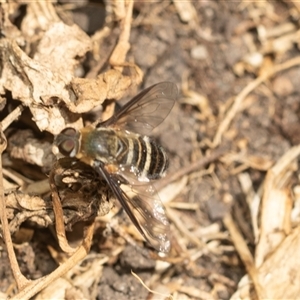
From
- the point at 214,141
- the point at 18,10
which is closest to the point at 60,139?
the point at 18,10

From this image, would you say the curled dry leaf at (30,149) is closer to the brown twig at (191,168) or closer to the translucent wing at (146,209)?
the translucent wing at (146,209)

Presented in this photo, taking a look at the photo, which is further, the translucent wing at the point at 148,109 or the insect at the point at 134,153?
the translucent wing at the point at 148,109

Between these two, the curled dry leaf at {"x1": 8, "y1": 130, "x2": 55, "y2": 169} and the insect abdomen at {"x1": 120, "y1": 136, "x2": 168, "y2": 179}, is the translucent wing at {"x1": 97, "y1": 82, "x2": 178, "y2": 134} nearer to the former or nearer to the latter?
the insect abdomen at {"x1": 120, "y1": 136, "x2": 168, "y2": 179}

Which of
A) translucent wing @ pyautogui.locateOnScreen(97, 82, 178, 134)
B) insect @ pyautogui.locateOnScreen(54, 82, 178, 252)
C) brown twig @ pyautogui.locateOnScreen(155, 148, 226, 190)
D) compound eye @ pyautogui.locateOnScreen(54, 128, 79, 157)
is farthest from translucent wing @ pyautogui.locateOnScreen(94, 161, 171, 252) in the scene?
brown twig @ pyautogui.locateOnScreen(155, 148, 226, 190)

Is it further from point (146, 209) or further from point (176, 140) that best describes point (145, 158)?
point (176, 140)

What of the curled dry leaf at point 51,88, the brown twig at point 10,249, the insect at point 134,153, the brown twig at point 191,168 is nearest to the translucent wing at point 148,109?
the insect at point 134,153

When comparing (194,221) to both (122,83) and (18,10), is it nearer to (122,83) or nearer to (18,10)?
(122,83)
